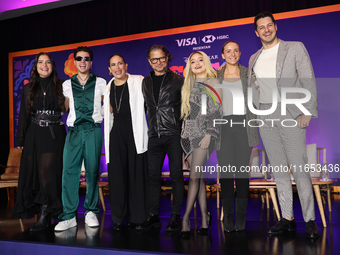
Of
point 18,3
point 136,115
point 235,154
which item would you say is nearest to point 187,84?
point 136,115

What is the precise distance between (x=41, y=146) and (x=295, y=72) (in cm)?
244

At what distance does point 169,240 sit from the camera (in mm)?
2525

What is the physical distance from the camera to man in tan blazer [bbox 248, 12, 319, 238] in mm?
2623

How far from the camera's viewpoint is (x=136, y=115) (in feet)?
10.0

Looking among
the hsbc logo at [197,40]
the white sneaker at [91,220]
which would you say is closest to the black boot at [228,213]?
the white sneaker at [91,220]

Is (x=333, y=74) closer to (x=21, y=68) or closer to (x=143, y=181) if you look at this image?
(x=143, y=181)

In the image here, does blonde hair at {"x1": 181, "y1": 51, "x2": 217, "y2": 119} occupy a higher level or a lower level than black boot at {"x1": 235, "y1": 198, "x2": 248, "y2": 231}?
higher

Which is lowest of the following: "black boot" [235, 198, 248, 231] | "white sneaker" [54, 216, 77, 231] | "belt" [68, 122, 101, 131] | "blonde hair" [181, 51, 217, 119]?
"white sneaker" [54, 216, 77, 231]

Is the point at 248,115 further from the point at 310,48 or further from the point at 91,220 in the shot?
the point at 310,48

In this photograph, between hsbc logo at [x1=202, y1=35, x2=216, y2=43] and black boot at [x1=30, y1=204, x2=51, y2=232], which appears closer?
black boot at [x1=30, y1=204, x2=51, y2=232]

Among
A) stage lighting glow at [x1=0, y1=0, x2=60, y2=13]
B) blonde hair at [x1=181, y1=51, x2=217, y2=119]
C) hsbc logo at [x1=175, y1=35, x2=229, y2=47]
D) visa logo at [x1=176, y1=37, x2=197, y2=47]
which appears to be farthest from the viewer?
stage lighting glow at [x1=0, y1=0, x2=60, y2=13]

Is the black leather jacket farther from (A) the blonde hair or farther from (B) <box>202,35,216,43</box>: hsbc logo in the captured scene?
(B) <box>202,35,216,43</box>: hsbc logo

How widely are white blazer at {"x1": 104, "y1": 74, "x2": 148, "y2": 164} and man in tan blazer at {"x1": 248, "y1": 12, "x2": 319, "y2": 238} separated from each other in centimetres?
104

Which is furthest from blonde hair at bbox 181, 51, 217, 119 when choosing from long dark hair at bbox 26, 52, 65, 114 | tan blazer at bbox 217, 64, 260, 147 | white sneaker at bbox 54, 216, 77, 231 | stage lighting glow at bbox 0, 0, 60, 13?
stage lighting glow at bbox 0, 0, 60, 13
